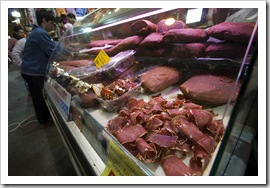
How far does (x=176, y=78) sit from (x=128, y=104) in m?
0.43

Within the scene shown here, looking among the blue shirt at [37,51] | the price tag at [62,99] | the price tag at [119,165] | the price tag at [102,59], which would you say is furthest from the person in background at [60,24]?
the price tag at [119,165]

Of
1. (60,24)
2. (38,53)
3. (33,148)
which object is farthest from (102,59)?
(60,24)

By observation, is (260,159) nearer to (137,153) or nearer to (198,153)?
(198,153)

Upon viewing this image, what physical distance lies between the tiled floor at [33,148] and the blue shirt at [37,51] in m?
1.13

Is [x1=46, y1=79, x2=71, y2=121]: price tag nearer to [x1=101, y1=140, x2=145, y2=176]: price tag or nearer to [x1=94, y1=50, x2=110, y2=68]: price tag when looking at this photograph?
[x1=94, y1=50, x2=110, y2=68]: price tag

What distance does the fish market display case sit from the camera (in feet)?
2.05

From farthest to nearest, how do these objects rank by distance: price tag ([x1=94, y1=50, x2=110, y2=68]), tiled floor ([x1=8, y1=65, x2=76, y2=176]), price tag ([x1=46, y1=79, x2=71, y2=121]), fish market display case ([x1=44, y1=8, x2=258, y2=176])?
tiled floor ([x1=8, y1=65, x2=76, y2=176]) < price tag ([x1=94, y1=50, x2=110, y2=68]) < price tag ([x1=46, y1=79, x2=71, y2=121]) < fish market display case ([x1=44, y1=8, x2=258, y2=176])

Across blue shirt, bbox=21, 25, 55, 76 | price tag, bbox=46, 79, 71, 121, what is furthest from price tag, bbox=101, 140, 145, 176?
blue shirt, bbox=21, 25, 55, 76

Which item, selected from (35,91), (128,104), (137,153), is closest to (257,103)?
(137,153)

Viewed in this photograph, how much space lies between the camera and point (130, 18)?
172 cm

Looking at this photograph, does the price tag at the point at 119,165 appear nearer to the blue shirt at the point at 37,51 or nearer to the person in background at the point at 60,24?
the blue shirt at the point at 37,51

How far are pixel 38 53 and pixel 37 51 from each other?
3cm

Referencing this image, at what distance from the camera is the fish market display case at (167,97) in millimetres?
625

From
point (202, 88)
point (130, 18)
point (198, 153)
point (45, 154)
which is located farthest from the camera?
point (45, 154)
